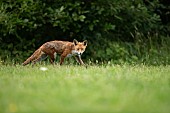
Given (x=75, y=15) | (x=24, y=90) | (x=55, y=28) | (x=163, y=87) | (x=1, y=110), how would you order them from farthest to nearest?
(x=55, y=28)
(x=75, y=15)
(x=163, y=87)
(x=24, y=90)
(x=1, y=110)

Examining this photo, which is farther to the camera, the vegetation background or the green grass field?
the vegetation background

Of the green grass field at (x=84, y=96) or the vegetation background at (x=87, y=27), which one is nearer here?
the green grass field at (x=84, y=96)

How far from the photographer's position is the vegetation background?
16.7m

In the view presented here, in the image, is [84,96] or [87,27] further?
[87,27]

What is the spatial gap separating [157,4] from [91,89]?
12641 millimetres

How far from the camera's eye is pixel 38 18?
17.1 metres

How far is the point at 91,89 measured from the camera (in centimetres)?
746

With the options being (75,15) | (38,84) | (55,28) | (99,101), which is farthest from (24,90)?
(55,28)

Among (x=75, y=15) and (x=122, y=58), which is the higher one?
(x=75, y=15)

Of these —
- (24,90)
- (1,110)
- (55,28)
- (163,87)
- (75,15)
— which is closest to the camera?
(1,110)

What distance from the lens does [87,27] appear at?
17.7 meters

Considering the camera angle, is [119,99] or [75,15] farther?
[75,15]

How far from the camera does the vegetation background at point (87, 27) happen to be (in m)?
16.7

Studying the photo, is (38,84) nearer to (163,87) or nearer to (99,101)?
(99,101)
